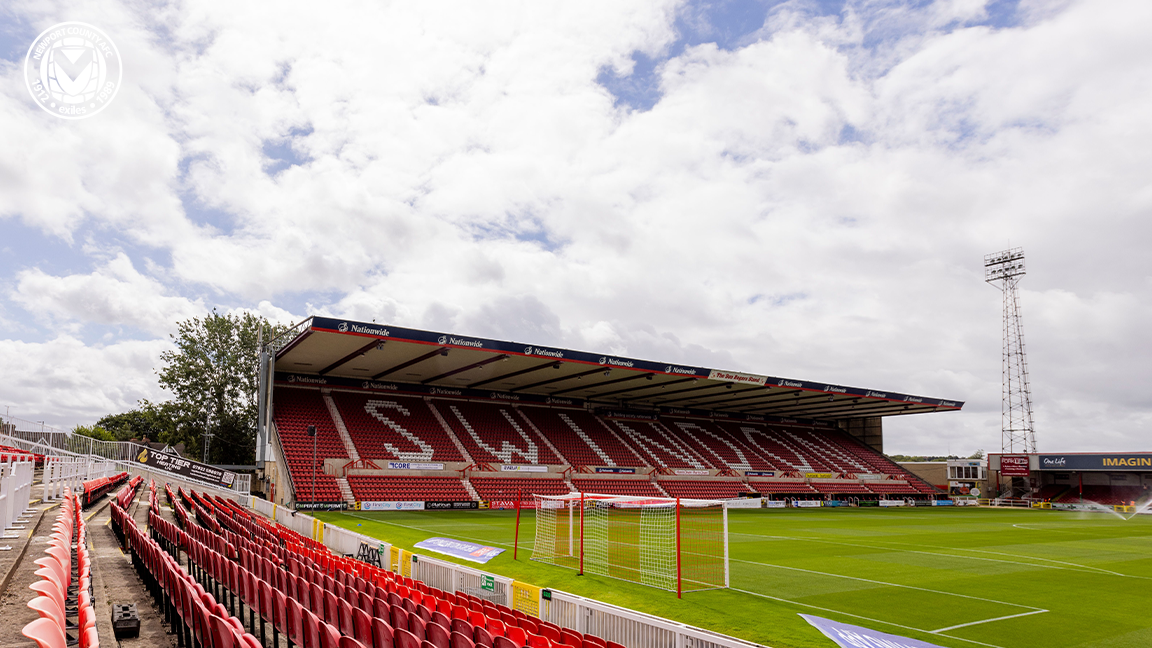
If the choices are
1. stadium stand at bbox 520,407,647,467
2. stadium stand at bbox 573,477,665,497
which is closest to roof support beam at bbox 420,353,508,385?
stadium stand at bbox 520,407,647,467

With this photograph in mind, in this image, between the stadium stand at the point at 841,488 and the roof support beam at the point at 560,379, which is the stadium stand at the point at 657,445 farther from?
the stadium stand at the point at 841,488

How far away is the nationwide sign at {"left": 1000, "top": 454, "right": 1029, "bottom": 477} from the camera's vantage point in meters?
61.2

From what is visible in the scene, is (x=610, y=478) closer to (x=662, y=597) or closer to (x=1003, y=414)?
(x=662, y=597)

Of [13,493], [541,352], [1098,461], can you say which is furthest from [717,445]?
[13,493]

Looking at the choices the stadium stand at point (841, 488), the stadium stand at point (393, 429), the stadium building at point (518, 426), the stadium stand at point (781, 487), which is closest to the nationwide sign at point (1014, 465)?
the stadium building at point (518, 426)

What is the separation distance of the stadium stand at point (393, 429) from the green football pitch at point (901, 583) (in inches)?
281

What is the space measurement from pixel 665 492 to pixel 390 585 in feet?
111

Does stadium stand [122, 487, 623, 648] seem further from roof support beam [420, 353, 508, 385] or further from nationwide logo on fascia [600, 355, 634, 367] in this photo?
nationwide logo on fascia [600, 355, 634, 367]

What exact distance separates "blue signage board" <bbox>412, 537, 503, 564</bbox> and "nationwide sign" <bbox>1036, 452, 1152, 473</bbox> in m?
60.7

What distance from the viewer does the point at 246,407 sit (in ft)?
177

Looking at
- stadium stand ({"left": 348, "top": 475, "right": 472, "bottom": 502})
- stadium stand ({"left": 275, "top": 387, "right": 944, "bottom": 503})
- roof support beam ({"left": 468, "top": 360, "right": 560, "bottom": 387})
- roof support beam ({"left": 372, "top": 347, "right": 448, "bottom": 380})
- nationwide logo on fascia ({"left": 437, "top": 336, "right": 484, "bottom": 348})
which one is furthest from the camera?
roof support beam ({"left": 468, "top": 360, "right": 560, "bottom": 387})

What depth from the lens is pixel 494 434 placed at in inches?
1682

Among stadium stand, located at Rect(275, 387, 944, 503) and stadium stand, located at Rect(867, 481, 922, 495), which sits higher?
stadium stand, located at Rect(275, 387, 944, 503)

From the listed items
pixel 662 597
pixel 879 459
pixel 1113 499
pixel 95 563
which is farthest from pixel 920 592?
pixel 1113 499
